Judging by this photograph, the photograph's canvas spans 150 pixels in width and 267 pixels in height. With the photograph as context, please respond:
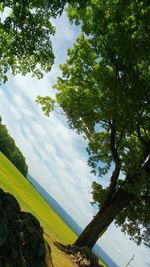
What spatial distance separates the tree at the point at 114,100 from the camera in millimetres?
29453

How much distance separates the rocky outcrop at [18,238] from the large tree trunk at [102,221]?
32.3 feet

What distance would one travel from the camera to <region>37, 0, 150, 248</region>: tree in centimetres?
2945

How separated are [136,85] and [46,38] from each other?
7433 mm

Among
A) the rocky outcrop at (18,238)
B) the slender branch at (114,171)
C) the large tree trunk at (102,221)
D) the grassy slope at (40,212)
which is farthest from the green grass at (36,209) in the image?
the rocky outcrop at (18,238)

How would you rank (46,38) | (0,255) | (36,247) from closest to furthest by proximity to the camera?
(0,255) → (36,247) → (46,38)

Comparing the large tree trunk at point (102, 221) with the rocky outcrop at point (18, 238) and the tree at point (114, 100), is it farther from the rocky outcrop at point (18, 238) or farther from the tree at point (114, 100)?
the rocky outcrop at point (18, 238)

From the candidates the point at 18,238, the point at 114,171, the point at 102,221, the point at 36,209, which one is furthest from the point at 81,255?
the point at 36,209

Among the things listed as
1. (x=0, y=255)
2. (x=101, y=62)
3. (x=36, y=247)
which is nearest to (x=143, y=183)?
(x=101, y=62)

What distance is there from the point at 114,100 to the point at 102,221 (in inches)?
414

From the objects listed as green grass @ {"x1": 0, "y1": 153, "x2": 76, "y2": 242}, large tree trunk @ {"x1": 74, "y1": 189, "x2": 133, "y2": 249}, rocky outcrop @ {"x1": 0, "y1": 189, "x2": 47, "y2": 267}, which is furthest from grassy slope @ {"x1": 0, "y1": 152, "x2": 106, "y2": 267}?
rocky outcrop @ {"x1": 0, "y1": 189, "x2": 47, "y2": 267}

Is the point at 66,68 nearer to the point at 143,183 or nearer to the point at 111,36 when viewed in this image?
the point at 111,36

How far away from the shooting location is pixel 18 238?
22766mm

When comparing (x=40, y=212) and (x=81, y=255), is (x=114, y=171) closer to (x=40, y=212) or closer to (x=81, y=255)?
(x=81, y=255)

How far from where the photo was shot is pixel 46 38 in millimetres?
27344
